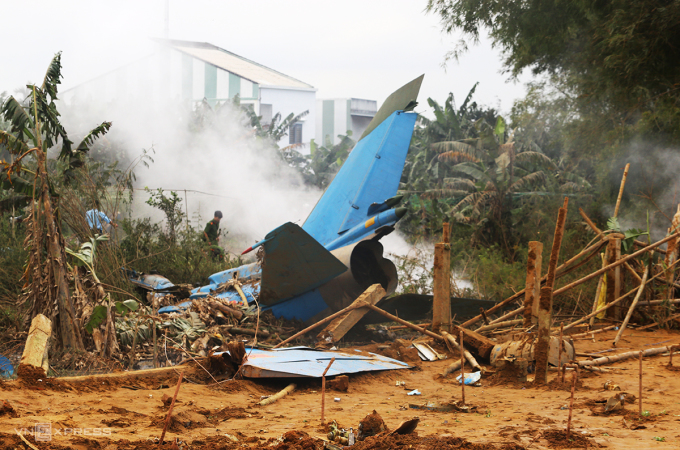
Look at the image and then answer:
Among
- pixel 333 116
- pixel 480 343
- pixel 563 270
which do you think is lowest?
pixel 480 343

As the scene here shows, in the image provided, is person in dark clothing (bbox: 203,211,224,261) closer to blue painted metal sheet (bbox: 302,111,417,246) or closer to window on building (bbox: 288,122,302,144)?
blue painted metal sheet (bbox: 302,111,417,246)

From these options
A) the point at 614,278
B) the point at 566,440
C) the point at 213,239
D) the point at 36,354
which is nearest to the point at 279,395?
the point at 36,354

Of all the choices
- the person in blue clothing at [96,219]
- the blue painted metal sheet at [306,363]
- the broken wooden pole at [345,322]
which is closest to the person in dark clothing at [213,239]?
the person in blue clothing at [96,219]

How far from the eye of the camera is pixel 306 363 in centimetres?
630

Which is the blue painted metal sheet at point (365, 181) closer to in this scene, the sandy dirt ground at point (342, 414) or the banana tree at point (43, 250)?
the sandy dirt ground at point (342, 414)

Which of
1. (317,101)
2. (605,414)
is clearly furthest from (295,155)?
(605,414)

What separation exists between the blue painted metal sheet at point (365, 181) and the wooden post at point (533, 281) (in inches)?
175

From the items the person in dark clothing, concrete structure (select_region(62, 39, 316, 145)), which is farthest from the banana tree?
concrete structure (select_region(62, 39, 316, 145))

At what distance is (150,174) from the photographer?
72.8 feet

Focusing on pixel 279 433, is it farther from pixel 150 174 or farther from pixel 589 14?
pixel 150 174

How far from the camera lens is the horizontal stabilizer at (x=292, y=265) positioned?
26.5 ft

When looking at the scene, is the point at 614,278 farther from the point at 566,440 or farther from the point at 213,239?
the point at 213,239

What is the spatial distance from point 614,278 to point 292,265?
5.50 metres

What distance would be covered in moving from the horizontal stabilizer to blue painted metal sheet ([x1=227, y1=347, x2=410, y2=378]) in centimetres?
150
